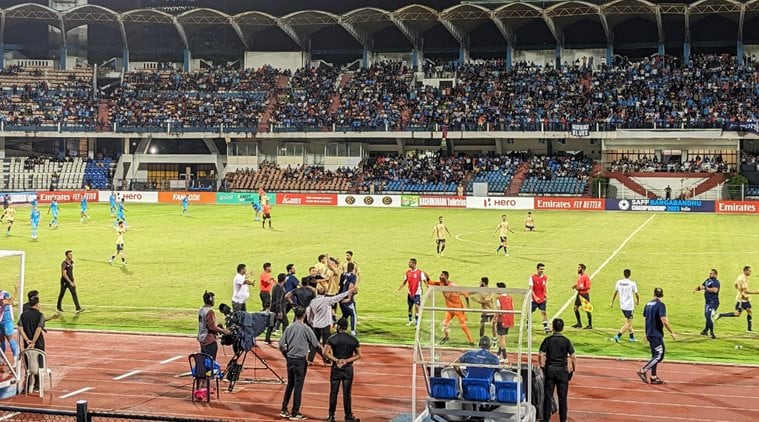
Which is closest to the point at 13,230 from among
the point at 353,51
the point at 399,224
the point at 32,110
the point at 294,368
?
the point at 399,224

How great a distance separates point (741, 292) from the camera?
19.8 metres

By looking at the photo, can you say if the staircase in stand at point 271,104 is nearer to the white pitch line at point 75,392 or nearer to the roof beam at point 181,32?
the roof beam at point 181,32

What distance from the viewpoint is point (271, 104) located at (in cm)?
8562

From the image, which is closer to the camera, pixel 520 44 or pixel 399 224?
pixel 399 224

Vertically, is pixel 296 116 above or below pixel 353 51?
below

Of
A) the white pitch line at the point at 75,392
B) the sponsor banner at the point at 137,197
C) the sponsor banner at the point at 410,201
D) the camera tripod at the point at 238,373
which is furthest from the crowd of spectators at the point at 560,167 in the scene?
the white pitch line at the point at 75,392

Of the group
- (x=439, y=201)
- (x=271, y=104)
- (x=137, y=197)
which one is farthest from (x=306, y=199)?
(x=271, y=104)

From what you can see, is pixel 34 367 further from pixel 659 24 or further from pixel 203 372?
pixel 659 24

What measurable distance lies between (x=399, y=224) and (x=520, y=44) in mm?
42852

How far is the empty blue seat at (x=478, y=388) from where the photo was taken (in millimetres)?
10492

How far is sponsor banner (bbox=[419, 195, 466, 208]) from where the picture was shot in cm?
6650

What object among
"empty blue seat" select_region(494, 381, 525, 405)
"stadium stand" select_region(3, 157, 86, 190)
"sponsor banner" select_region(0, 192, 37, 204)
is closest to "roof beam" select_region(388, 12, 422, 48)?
"stadium stand" select_region(3, 157, 86, 190)

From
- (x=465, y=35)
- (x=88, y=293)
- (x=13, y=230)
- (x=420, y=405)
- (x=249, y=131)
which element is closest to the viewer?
(x=420, y=405)

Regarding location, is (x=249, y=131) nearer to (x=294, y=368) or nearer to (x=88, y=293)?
(x=88, y=293)
